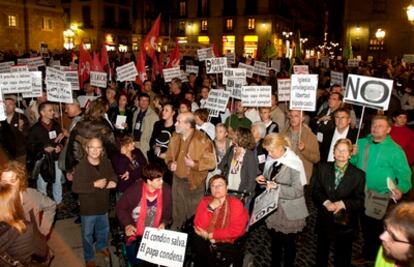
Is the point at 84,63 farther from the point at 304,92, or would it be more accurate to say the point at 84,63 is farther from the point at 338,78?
the point at 304,92

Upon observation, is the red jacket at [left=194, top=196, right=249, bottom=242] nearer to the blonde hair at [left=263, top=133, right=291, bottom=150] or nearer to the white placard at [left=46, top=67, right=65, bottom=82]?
the blonde hair at [left=263, top=133, right=291, bottom=150]

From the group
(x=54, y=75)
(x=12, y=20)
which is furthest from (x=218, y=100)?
(x=12, y=20)

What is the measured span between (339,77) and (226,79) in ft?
15.1

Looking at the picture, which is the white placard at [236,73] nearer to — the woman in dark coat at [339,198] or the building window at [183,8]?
the woman in dark coat at [339,198]

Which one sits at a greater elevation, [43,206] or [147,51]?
[147,51]

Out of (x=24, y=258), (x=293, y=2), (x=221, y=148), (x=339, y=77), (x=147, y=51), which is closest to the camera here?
(x=24, y=258)

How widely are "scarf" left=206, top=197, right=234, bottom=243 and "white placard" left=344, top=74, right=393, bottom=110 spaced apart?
282 centimetres

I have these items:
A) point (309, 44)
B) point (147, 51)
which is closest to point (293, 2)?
point (309, 44)

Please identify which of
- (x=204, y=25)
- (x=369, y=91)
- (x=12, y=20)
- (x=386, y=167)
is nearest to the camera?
(x=386, y=167)

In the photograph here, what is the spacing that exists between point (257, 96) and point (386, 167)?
10.3 ft

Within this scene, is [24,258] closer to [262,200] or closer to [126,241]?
[126,241]

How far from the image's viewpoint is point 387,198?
5.37 meters

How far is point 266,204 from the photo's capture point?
16.2 feet

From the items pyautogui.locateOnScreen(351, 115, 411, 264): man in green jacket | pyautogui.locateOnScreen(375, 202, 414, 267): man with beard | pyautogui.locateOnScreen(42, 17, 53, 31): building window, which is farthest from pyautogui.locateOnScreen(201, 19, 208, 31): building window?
pyautogui.locateOnScreen(375, 202, 414, 267): man with beard
